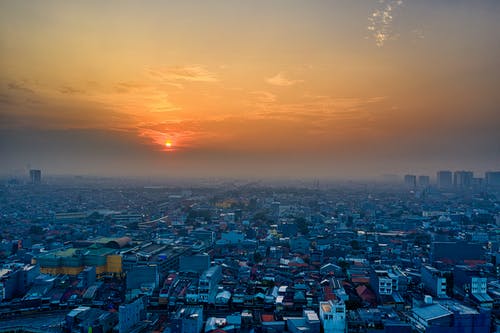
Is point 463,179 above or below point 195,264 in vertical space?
above

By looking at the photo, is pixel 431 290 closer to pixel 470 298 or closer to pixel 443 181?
pixel 470 298

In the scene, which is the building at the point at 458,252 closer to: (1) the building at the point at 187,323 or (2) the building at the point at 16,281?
(1) the building at the point at 187,323

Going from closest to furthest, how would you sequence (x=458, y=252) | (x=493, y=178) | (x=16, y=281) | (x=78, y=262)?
(x=16, y=281) < (x=78, y=262) < (x=458, y=252) < (x=493, y=178)

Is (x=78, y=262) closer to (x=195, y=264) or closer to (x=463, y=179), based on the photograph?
(x=195, y=264)

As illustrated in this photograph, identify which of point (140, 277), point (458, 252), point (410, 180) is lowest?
point (140, 277)

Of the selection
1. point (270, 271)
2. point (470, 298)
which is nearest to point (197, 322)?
point (270, 271)

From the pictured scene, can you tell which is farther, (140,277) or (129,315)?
(140,277)

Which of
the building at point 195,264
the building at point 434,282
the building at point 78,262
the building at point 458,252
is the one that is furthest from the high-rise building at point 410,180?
the building at point 78,262

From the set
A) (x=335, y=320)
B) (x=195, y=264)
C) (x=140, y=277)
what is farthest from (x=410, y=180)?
(x=335, y=320)
